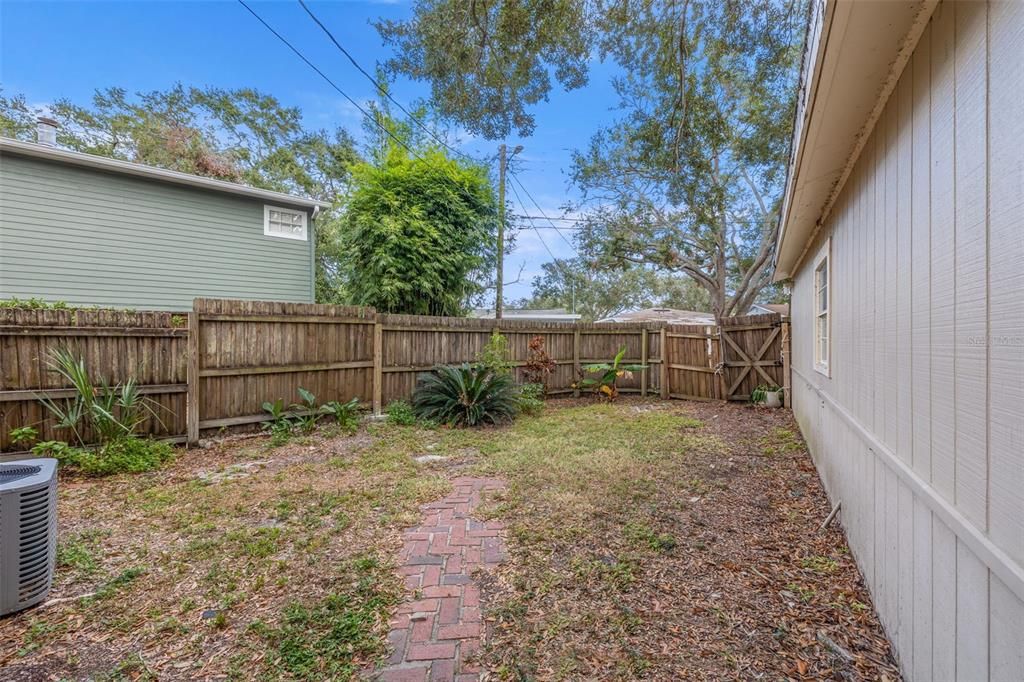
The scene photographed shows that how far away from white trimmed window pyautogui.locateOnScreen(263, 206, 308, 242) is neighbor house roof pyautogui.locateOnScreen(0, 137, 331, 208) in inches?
9.3

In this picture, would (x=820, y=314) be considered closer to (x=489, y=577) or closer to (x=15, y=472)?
(x=489, y=577)

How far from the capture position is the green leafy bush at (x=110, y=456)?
12.9 ft

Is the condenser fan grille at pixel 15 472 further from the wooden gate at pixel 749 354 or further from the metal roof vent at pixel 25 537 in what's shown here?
the wooden gate at pixel 749 354

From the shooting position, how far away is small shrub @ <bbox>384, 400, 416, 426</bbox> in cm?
634

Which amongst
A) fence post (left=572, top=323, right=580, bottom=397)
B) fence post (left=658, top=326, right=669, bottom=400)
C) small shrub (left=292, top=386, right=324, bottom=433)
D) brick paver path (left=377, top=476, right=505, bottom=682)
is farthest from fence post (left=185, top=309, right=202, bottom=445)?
fence post (left=658, top=326, right=669, bottom=400)

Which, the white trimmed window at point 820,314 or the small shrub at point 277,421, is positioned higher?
the white trimmed window at point 820,314

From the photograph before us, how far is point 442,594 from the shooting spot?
2262mm

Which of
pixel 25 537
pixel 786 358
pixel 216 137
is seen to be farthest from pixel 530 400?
pixel 216 137

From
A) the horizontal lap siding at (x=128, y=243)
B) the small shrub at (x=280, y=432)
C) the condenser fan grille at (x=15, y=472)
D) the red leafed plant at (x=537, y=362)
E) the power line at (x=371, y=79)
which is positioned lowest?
the small shrub at (x=280, y=432)

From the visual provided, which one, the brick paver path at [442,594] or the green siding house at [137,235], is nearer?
the brick paver path at [442,594]

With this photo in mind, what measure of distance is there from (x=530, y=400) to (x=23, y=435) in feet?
19.8

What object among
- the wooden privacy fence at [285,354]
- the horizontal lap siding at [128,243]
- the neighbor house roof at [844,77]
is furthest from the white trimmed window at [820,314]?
the horizontal lap siding at [128,243]

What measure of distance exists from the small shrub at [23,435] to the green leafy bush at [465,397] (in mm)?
3959

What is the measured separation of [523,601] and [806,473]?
137 inches
